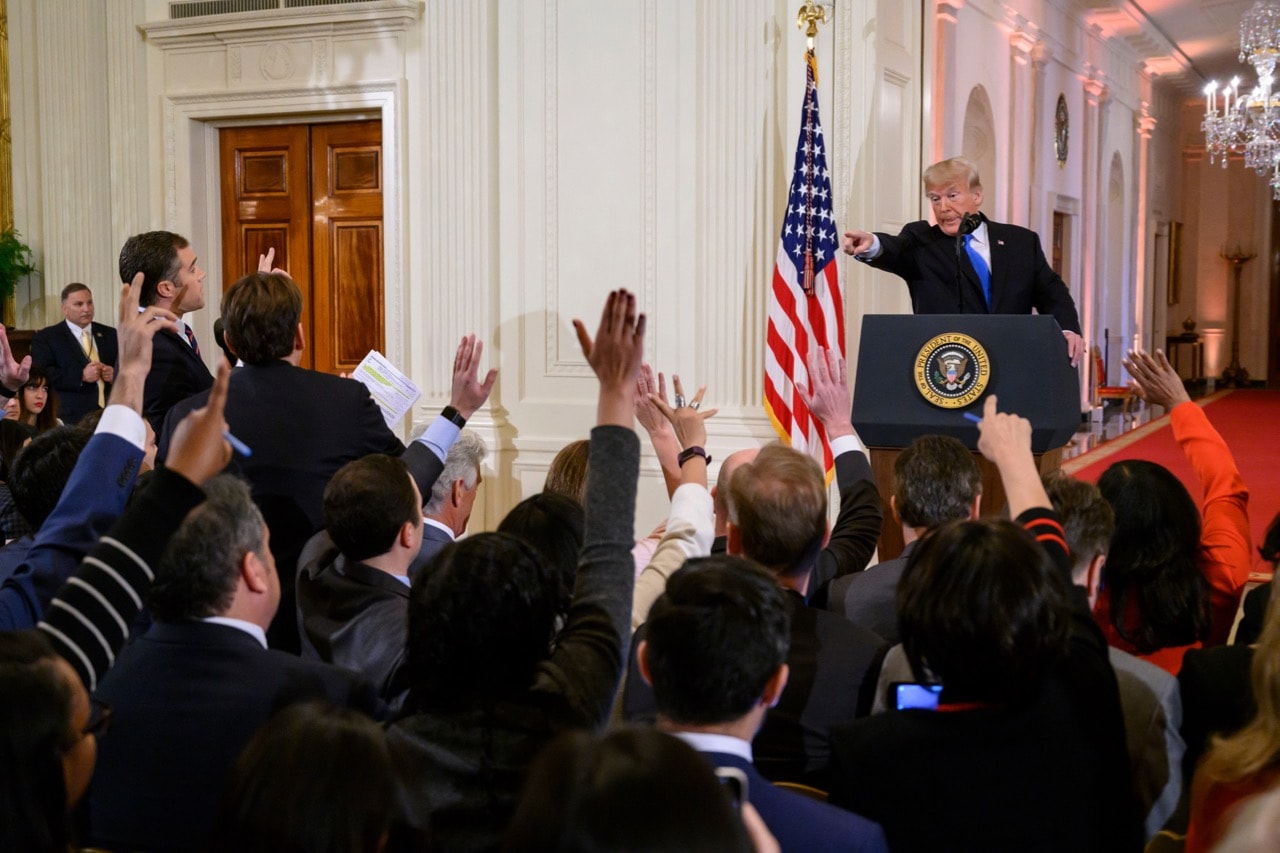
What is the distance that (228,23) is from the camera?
766 centimetres

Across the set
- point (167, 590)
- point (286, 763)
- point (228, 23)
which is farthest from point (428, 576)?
point (228, 23)

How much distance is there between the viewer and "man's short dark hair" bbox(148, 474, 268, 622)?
6.26 ft

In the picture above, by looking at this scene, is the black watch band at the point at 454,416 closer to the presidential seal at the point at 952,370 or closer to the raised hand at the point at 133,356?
the raised hand at the point at 133,356

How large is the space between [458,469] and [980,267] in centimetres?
240

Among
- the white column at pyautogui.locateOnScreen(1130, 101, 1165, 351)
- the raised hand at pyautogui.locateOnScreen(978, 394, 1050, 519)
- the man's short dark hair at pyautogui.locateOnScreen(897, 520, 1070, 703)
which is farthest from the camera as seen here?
the white column at pyautogui.locateOnScreen(1130, 101, 1165, 351)

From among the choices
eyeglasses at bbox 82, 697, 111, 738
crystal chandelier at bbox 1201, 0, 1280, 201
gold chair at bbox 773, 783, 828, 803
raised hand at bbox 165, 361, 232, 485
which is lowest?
gold chair at bbox 773, 783, 828, 803

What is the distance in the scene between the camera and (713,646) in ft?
5.21

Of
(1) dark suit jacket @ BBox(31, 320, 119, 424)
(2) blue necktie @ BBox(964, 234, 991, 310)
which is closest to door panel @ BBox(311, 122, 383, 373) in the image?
(1) dark suit jacket @ BBox(31, 320, 119, 424)

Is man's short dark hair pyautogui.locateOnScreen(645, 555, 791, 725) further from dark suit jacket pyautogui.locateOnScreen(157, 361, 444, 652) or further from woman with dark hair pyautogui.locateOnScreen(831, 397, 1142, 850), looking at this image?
dark suit jacket pyautogui.locateOnScreen(157, 361, 444, 652)

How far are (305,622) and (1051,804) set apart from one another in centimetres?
145

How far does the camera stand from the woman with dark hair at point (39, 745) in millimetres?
1285

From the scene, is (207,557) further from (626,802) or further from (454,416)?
(454,416)

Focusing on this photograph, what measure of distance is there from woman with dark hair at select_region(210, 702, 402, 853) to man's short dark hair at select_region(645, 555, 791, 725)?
42 cm

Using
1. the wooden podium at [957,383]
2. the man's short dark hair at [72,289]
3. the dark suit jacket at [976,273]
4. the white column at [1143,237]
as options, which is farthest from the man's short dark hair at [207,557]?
the white column at [1143,237]
